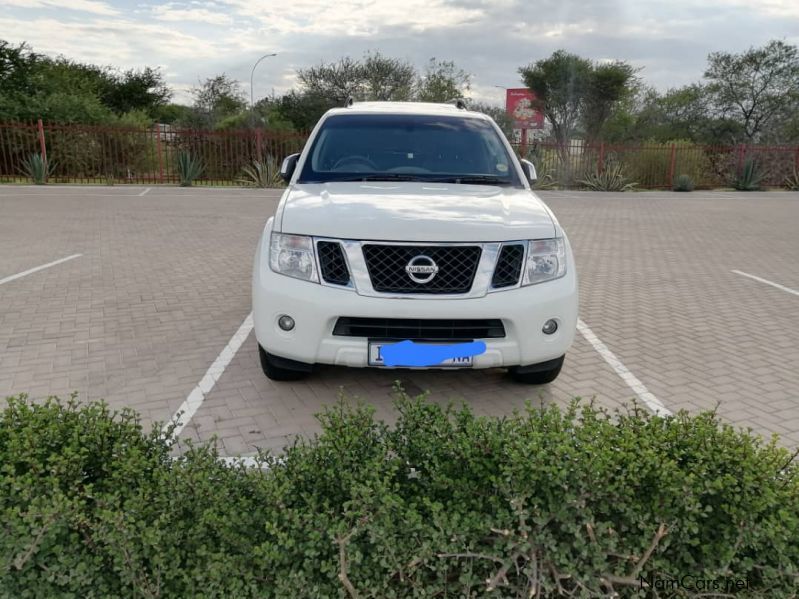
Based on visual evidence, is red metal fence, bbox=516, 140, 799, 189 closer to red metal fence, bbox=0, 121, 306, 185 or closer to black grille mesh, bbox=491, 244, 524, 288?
red metal fence, bbox=0, 121, 306, 185

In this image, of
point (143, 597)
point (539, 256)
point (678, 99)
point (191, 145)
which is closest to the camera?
point (143, 597)

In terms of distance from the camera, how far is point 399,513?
2117 mm

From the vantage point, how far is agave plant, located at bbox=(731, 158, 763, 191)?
907 inches

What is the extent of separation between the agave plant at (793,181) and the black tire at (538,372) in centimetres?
2486

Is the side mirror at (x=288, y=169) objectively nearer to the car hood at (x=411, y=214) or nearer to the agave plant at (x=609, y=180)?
the car hood at (x=411, y=214)

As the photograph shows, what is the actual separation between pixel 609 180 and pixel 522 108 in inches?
851

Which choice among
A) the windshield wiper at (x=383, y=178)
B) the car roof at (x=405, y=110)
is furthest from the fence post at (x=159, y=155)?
the windshield wiper at (x=383, y=178)

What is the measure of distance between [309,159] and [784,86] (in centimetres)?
3662

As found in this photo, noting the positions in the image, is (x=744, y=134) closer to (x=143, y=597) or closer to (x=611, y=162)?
(x=611, y=162)

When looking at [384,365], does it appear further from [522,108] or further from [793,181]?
[522,108]

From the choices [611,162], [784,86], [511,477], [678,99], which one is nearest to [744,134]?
[784,86]

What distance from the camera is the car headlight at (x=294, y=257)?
352 centimetres


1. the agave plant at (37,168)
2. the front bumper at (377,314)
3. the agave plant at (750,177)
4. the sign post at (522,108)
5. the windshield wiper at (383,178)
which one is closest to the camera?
the front bumper at (377,314)

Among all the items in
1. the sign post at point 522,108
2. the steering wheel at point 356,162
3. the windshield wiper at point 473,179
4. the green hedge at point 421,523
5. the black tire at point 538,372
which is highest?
the sign post at point 522,108
